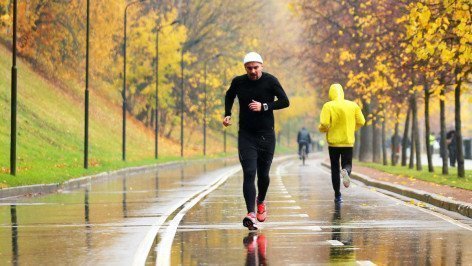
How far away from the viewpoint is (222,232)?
623 inches

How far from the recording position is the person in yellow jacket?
21.4 m

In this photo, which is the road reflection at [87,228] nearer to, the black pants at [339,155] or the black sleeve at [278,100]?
the black sleeve at [278,100]

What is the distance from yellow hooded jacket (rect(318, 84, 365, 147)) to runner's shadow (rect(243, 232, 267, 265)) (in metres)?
6.23

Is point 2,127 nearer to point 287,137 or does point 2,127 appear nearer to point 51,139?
point 51,139

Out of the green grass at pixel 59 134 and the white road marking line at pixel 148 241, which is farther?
the green grass at pixel 59 134

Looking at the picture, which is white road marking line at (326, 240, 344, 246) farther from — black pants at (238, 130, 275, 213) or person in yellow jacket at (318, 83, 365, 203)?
person in yellow jacket at (318, 83, 365, 203)

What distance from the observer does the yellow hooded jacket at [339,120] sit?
2141cm

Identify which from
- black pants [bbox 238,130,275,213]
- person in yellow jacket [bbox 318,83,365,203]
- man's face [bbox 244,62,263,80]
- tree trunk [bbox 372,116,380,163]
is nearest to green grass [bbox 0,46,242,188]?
person in yellow jacket [bbox 318,83,365,203]

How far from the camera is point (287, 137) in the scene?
139m

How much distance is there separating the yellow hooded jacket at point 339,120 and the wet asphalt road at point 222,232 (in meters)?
1.19

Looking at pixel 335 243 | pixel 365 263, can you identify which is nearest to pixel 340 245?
pixel 335 243

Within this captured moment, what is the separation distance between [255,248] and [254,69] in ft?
10.6

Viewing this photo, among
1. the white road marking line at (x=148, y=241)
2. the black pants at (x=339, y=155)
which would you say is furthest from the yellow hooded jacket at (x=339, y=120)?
the white road marking line at (x=148, y=241)

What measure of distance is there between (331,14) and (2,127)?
18156mm
